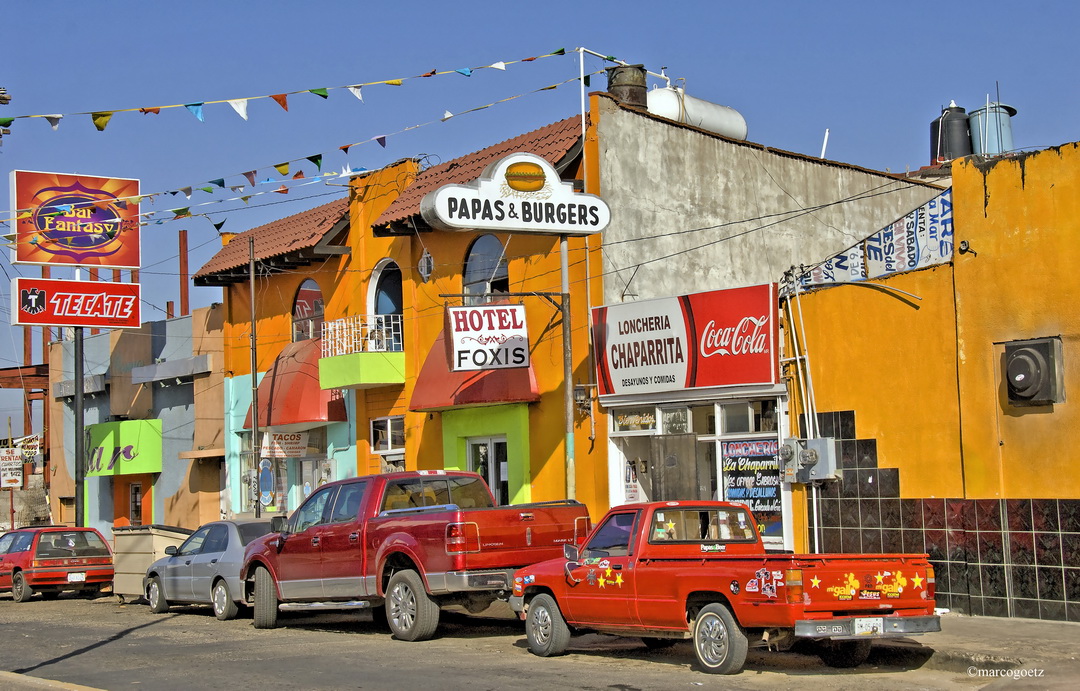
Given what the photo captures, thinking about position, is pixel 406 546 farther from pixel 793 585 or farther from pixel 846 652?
pixel 793 585

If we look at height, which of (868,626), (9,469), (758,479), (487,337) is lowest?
(868,626)

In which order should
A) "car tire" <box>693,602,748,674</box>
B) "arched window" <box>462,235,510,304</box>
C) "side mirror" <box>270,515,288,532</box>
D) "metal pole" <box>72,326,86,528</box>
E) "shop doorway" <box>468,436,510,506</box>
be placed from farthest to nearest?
"metal pole" <box>72,326,86,528</box>, "shop doorway" <box>468,436,510,506</box>, "arched window" <box>462,235,510,304</box>, "side mirror" <box>270,515,288,532</box>, "car tire" <box>693,602,748,674</box>

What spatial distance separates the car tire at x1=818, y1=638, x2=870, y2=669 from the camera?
11367mm

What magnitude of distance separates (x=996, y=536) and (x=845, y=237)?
1080 cm

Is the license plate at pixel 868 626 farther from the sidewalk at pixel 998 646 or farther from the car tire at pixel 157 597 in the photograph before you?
the car tire at pixel 157 597

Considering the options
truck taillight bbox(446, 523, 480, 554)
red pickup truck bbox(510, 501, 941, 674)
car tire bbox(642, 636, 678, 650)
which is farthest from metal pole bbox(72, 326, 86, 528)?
car tire bbox(642, 636, 678, 650)

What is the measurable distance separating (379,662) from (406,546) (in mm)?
2117

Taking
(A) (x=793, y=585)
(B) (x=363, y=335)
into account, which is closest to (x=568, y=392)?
(B) (x=363, y=335)

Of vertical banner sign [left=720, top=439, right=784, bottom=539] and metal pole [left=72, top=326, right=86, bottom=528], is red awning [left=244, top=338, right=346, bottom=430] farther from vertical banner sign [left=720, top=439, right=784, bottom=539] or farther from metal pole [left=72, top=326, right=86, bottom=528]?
vertical banner sign [left=720, top=439, right=784, bottom=539]

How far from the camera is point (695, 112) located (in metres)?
23.4

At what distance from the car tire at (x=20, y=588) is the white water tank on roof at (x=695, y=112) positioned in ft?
48.2

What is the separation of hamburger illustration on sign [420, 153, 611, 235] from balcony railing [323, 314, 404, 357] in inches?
287

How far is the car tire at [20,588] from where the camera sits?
23234 mm

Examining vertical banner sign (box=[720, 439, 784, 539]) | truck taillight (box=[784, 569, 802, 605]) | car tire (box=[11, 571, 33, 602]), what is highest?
vertical banner sign (box=[720, 439, 784, 539])
